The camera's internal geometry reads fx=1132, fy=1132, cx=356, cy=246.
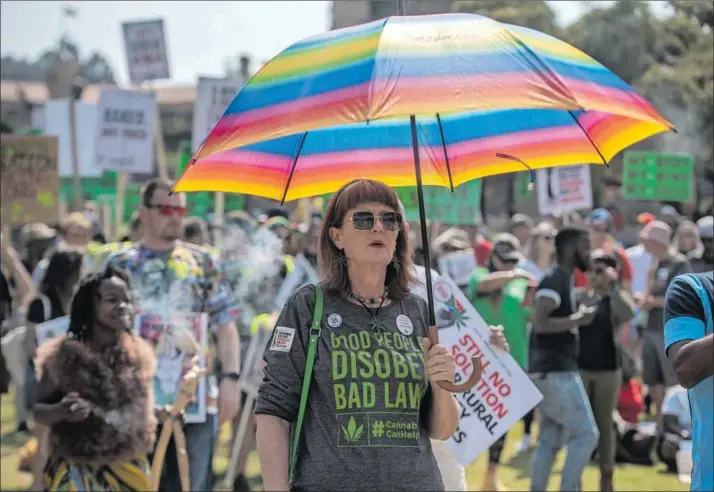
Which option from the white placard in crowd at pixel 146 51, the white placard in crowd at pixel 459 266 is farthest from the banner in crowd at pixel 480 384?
the white placard in crowd at pixel 146 51

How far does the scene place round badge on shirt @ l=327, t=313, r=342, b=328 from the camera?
3.57 metres

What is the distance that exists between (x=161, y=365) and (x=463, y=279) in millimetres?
4032

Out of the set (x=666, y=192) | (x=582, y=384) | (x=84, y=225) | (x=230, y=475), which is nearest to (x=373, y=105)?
(x=582, y=384)

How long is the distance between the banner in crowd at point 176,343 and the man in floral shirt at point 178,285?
0.06m

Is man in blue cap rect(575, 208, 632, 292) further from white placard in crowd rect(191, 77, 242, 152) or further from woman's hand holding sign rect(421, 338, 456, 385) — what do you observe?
woman's hand holding sign rect(421, 338, 456, 385)

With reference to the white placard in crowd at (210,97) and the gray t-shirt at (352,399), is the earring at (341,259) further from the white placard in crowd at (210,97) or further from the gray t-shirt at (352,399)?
the white placard in crowd at (210,97)

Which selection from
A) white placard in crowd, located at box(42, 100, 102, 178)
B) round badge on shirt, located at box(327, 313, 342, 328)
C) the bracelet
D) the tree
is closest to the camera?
round badge on shirt, located at box(327, 313, 342, 328)

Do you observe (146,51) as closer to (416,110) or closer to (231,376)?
(231,376)

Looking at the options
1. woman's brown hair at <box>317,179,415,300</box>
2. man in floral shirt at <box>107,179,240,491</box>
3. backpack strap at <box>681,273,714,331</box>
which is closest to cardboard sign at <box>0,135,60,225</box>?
man in floral shirt at <box>107,179,240,491</box>

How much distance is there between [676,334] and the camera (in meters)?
2.76

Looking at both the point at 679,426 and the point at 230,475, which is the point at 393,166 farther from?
the point at 679,426

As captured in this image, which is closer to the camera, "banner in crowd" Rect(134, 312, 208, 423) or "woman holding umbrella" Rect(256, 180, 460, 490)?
"woman holding umbrella" Rect(256, 180, 460, 490)

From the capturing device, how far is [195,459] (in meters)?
6.01

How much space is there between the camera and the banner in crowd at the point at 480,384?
5727mm
